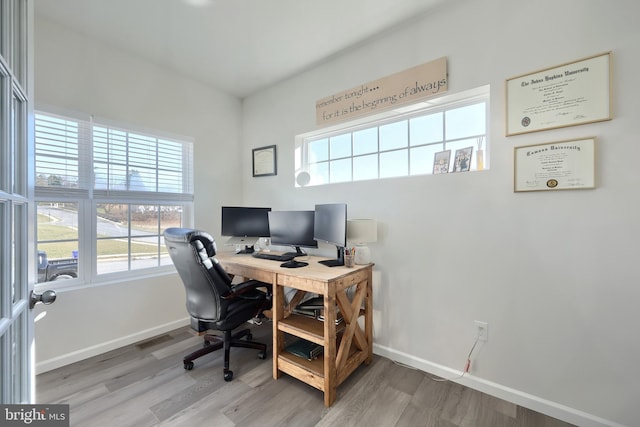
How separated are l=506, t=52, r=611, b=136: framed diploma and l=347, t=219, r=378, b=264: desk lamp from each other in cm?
108

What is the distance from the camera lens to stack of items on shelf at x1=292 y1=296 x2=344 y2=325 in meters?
1.94

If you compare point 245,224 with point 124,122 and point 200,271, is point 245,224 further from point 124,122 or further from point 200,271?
point 124,122

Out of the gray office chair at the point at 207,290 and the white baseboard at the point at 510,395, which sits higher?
the gray office chair at the point at 207,290

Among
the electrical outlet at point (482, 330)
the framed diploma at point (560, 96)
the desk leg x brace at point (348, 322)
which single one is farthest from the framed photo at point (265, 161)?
the electrical outlet at point (482, 330)

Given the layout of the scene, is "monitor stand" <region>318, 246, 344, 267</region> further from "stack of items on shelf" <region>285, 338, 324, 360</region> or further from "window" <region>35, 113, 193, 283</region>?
"window" <region>35, 113, 193, 283</region>

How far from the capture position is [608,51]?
1.37 m

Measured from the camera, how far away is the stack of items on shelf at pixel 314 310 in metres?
1.94

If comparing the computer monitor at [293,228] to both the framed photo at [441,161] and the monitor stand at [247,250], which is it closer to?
the monitor stand at [247,250]

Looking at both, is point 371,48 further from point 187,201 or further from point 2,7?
point 187,201

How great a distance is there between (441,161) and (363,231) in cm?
80

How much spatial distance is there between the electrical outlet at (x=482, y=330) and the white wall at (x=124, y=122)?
2736 mm

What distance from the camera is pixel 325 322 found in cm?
163

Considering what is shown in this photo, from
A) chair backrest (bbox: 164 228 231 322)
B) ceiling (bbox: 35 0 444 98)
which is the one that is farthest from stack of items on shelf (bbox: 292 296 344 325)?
ceiling (bbox: 35 0 444 98)

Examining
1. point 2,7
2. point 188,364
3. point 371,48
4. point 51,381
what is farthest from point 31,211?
point 371,48
